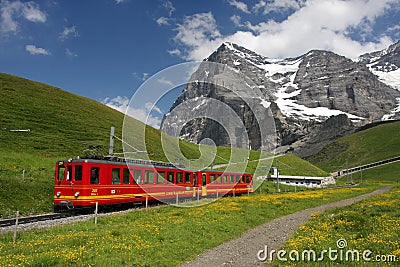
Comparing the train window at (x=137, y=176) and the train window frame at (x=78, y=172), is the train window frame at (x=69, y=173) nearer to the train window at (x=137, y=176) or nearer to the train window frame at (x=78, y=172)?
→ the train window frame at (x=78, y=172)

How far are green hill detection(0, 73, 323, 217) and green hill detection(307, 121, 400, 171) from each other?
324 feet

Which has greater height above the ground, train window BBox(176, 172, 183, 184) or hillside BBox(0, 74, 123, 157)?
hillside BBox(0, 74, 123, 157)

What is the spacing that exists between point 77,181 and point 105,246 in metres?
11.0

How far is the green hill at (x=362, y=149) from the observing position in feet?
498

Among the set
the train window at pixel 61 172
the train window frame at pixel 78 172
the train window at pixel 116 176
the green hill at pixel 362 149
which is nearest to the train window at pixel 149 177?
the train window at pixel 116 176

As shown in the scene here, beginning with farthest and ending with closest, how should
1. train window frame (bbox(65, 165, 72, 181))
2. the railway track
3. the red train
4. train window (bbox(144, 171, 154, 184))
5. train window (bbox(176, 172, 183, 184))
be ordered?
train window (bbox(176, 172, 183, 184)) → train window (bbox(144, 171, 154, 184)) → train window frame (bbox(65, 165, 72, 181)) → the red train → the railway track

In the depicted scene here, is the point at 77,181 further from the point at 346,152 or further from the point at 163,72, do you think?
the point at 346,152

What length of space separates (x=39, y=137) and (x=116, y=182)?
26.1 metres

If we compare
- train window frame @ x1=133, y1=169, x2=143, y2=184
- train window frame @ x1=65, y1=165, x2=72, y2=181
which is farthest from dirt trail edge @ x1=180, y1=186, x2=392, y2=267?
train window frame @ x1=65, y1=165, x2=72, y2=181

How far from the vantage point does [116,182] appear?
75.7ft

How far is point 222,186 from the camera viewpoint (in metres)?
39.8

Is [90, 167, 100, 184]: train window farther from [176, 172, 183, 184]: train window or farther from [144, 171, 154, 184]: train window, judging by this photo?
[176, 172, 183, 184]: train window

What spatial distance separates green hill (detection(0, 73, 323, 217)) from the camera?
23562 mm

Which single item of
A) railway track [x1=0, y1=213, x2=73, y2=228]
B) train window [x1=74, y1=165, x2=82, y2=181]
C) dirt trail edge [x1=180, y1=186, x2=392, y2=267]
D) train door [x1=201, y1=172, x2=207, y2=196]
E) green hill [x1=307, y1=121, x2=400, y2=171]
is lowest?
dirt trail edge [x1=180, y1=186, x2=392, y2=267]
